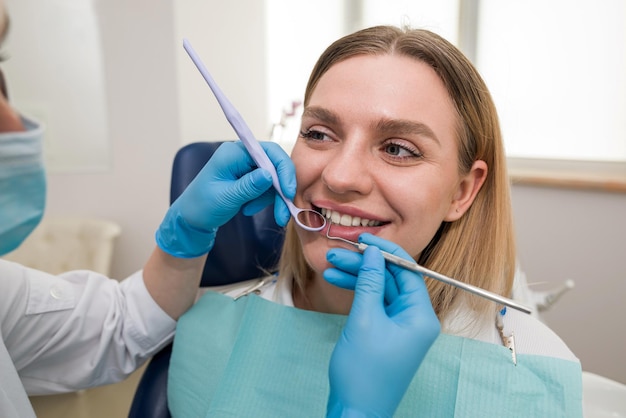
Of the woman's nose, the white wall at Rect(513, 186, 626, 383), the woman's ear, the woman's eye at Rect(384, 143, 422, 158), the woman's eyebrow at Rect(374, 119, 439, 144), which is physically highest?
the woman's eyebrow at Rect(374, 119, 439, 144)

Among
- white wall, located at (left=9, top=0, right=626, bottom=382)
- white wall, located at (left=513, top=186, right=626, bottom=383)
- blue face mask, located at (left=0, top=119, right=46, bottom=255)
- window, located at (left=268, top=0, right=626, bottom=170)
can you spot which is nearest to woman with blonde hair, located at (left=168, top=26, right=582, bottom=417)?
blue face mask, located at (left=0, top=119, right=46, bottom=255)

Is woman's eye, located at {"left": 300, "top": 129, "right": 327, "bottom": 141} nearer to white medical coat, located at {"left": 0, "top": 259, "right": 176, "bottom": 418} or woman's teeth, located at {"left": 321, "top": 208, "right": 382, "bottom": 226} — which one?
woman's teeth, located at {"left": 321, "top": 208, "right": 382, "bottom": 226}

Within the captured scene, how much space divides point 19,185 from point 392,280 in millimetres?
601

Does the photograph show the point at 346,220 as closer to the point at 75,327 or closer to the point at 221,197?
the point at 221,197

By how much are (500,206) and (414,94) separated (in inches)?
12.3

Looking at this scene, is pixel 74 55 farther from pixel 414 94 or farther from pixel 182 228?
pixel 414 94

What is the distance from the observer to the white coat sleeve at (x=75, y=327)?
84 centimetres

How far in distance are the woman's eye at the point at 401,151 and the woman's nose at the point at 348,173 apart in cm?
5

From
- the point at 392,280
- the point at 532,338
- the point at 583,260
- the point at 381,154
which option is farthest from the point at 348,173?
the point at 583,260

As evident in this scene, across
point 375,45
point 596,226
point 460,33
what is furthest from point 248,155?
point 460,33

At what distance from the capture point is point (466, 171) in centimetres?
88

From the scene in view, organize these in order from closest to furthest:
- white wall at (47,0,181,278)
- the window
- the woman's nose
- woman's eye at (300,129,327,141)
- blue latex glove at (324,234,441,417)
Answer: blue latex glove at (324,234,441,417), the woman's nose, woman's eye at (300,129,327,141), white wall at (47,0,181,278), the window

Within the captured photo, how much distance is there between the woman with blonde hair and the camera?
674mm

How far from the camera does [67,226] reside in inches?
43.1
